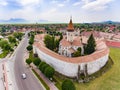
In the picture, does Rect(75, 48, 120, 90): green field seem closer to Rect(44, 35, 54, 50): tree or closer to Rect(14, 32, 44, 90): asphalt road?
Rect(14, 32, 44, 90): asphalt road

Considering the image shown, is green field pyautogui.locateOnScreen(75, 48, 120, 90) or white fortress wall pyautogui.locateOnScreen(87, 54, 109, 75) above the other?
white fortress wall pyautogui.locateOnScreen(87, 54, 109, 75)

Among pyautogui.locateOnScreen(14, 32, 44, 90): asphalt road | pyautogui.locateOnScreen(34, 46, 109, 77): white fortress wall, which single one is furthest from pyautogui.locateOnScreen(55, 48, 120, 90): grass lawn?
pyautogui.locateOnScreen(14, 32, 44, 90): asphalt road

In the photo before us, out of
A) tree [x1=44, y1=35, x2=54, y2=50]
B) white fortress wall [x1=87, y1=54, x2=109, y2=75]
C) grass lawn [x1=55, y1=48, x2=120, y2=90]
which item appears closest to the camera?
grass lawn [x1=55, y1=48, x2=120, y2=90]

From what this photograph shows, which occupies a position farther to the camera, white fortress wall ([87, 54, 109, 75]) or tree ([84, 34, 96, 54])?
tree ([84, 34, 96, 54])

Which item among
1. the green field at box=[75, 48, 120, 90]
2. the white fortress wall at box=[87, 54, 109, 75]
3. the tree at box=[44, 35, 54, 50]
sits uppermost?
the tree at box=[44, 35, 54, 50]

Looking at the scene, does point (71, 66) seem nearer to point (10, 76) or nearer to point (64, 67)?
point (64, 67)

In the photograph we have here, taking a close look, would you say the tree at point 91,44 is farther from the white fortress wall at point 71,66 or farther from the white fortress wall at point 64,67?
the white fortress wall at point 64,67

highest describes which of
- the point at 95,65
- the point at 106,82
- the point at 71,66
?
the point at 71,66

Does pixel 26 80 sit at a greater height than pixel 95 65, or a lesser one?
lesser

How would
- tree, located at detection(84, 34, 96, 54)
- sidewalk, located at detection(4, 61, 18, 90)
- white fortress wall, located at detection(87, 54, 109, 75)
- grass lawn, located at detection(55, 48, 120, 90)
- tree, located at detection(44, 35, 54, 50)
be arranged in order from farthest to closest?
tree, located at detection(44, 35, 54, 50) < tree, located at detection(84, 34, 96, 54) < white fortress wall, located at detection(87, 54, 109, 75) < sidewalk, located at detection(4, 61, 18, 90) < grass lawn, located at detection(55, 48, 120, 90)

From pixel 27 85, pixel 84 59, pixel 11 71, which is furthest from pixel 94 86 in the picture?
pixel 11 71

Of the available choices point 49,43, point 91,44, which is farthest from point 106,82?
point 49,43
